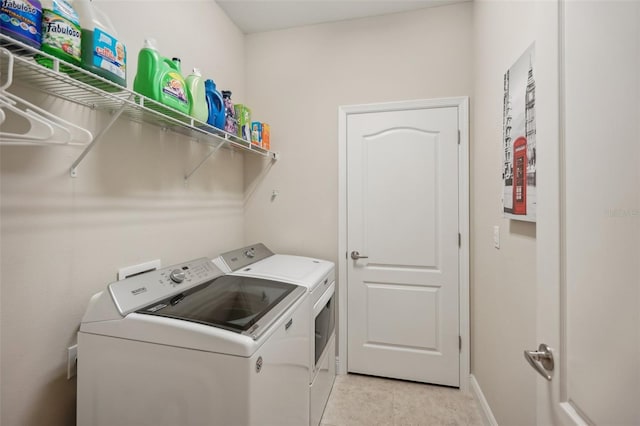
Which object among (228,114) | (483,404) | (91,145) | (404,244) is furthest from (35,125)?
(483,404)

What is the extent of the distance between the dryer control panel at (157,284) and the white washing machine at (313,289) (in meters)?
0.19

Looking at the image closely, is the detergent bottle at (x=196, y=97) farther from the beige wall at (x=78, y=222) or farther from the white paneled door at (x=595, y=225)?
the white paneled door at (x=595, y=225)

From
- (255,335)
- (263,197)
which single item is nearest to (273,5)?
(263,197)

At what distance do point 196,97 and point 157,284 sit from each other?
2.92ft

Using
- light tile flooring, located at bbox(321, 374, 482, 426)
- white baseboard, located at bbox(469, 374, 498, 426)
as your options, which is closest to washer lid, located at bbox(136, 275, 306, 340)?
light tile flooring, located at bbox(321, 374, 482, 426)

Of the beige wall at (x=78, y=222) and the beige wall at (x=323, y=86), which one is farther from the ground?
the beige wall at (x=323, y=86)

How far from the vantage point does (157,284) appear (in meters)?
1.31

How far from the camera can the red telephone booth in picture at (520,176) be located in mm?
1294

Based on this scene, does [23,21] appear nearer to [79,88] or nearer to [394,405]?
[79,88]

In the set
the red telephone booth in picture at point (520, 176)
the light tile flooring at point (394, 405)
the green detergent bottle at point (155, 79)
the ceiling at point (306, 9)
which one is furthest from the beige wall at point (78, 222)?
the red telephone booth in picture at point (520, 176)

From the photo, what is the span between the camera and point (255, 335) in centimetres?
100

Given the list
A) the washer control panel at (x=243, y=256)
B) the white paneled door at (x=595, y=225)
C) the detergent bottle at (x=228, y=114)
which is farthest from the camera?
the washer control panel at (x=243, y=256)

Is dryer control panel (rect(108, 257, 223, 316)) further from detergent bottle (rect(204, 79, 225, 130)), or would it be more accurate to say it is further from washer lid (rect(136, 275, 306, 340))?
detergent bottle (rect(204, 79, 225, 130))

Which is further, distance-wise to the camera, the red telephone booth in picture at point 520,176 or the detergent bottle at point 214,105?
the detergent bottle at point 214,105
